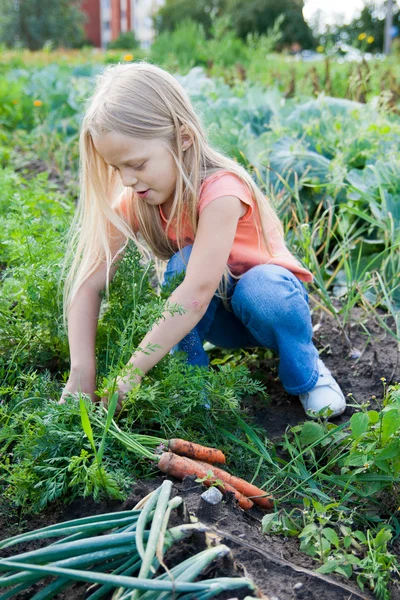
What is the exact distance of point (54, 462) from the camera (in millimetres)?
1635

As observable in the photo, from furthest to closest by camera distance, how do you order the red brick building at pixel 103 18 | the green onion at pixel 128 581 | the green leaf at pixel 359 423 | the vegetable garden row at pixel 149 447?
the red brick building at pixel 103 18 → the green leaf at pixel 359 423 → the vegetable garden row at pixel 149 447 → the green onion at pixel 128 581

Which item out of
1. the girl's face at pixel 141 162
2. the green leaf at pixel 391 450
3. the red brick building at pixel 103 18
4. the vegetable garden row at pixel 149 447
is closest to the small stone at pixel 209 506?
the vegetable garden row at pixel 149 447

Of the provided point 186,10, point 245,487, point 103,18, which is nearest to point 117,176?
point 245,487

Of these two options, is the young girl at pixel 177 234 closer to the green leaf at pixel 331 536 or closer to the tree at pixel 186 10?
the green leaf at pixel 331 536

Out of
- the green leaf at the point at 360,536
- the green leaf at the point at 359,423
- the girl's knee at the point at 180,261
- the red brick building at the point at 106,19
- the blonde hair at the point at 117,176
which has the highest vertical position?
the blonde hair at the point at 117,176

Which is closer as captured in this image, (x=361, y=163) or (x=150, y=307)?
(x=150, y=307)

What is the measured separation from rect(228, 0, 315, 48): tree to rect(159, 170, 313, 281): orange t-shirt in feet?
87.7

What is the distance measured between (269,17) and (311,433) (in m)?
29.4

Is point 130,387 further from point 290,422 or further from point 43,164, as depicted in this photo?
point 43,164

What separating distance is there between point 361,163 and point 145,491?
2.50 m

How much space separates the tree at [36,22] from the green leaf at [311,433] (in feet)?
102

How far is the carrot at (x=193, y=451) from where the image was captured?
1.68 meters

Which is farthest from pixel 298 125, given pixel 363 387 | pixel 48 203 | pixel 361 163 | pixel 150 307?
pixel 150 307

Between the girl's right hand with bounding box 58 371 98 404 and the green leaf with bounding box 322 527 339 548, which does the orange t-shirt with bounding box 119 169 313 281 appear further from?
the green leaf with bounding box 322 527 339 548
